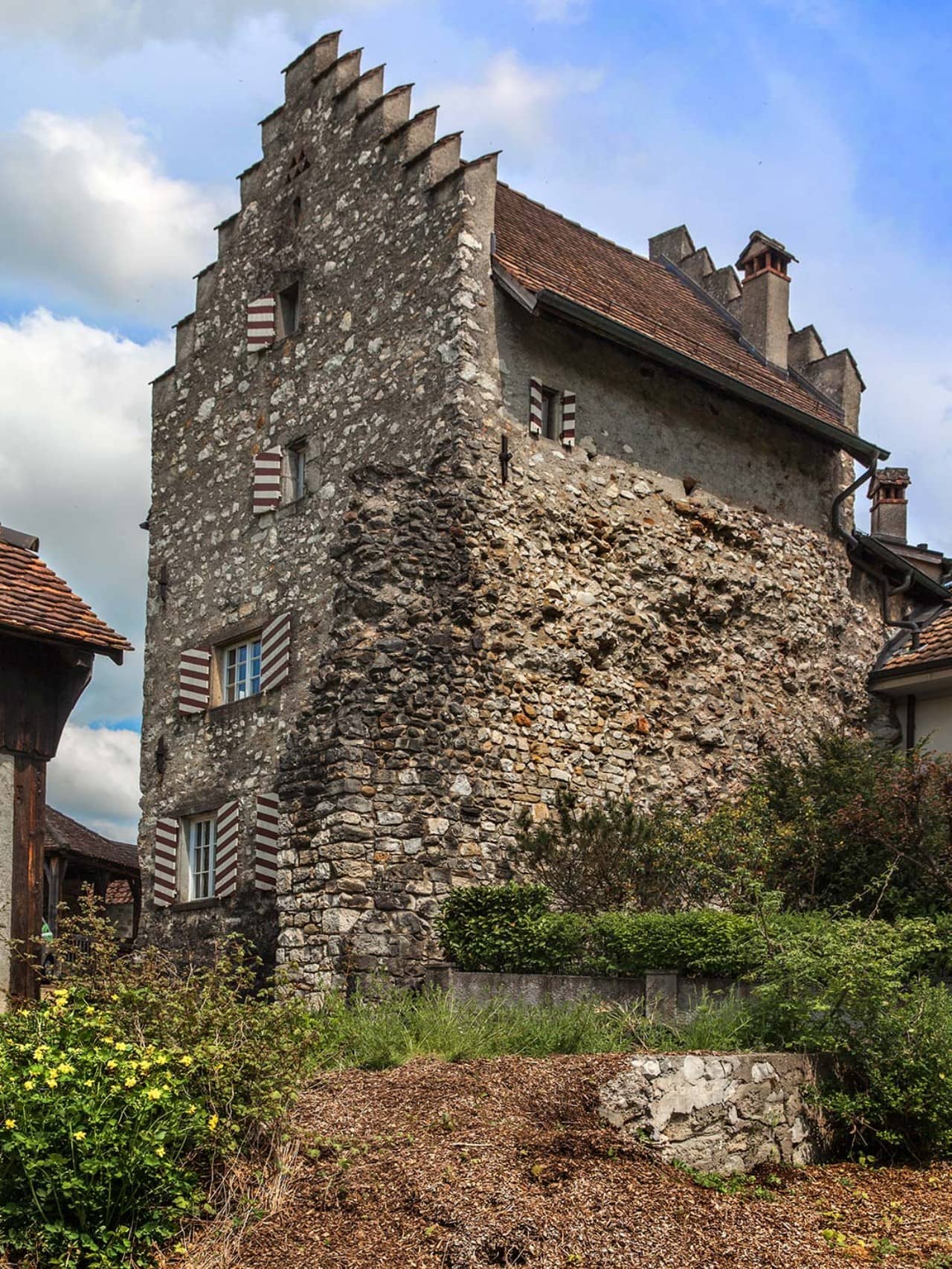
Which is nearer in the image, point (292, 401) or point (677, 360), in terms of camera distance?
point (677, 360)

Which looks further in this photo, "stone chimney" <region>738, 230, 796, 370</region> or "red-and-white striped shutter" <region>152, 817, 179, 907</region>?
"stone chimney" <region>738, 230, 796, 370</region>

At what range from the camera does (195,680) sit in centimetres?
2023

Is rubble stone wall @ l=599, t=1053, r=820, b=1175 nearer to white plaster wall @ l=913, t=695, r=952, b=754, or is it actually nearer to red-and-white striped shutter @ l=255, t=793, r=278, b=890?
red-and-white striped shutter @ l=255, t=793, r=278, b=890

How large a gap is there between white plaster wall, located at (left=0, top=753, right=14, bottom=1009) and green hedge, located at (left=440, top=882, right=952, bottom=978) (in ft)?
13.4

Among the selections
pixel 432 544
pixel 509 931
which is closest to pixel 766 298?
pixel 432 544

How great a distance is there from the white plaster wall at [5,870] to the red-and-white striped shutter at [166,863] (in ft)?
24.8

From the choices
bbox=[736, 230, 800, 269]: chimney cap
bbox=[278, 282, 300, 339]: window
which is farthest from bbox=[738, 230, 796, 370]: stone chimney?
bbox=[278, 282, 300, 339]: window

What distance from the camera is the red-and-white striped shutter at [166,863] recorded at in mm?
19766

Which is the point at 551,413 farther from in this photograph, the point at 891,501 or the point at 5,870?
the point at 891,501

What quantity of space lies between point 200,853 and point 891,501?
1714 cm

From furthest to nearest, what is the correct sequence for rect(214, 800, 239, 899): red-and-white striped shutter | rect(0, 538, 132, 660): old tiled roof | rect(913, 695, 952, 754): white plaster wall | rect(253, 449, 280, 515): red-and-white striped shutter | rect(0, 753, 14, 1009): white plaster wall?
rect(913, 695, 952, 754): white plaster wall < rect(253, 449, 280, 515): red-and-white striped shutter < rect(214, 800, 239, 899): red-and-white striped shutter < rect(0, 538, 132, 660): old tiled roof < rect(0, 753, 14, 1009): white plaster wall

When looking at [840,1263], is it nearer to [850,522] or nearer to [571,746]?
[571,746]

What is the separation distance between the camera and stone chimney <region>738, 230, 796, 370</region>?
2325 cm

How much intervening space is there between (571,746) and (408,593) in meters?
3.01
